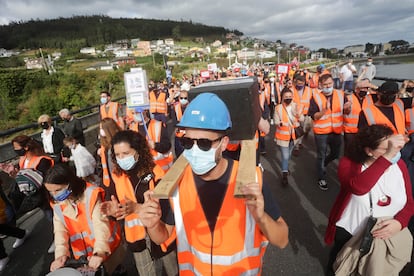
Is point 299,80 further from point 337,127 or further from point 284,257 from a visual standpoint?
point 284,257

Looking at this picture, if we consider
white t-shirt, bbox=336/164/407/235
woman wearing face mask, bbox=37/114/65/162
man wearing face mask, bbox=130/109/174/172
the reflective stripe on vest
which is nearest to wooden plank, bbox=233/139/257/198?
white t-shirt, bbox=336/164/407/235

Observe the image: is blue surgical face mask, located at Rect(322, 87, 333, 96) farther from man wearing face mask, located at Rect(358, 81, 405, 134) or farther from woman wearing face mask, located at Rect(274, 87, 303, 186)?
man wearing face mask, located at Rect(358, 81, 405, 134)

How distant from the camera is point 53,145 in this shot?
15.8ft

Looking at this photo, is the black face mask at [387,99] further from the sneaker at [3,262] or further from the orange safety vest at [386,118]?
the sneaker at [3,262]

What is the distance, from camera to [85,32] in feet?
506

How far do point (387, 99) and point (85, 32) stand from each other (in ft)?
603

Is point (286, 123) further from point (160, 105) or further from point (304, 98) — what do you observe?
point (160, 105)

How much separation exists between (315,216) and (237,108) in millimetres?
2563

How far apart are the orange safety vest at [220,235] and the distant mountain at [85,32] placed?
152 meters

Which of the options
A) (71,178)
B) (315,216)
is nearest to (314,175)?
(315,216)

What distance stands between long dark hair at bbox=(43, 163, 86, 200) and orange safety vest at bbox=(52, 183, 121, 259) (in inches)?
2.6

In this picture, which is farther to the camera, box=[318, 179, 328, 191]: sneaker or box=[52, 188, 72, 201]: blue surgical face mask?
box=[318, 179, 328, 191]: sneaker

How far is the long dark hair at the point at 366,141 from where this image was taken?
77.2 inches

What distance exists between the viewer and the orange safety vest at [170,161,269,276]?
138cm
